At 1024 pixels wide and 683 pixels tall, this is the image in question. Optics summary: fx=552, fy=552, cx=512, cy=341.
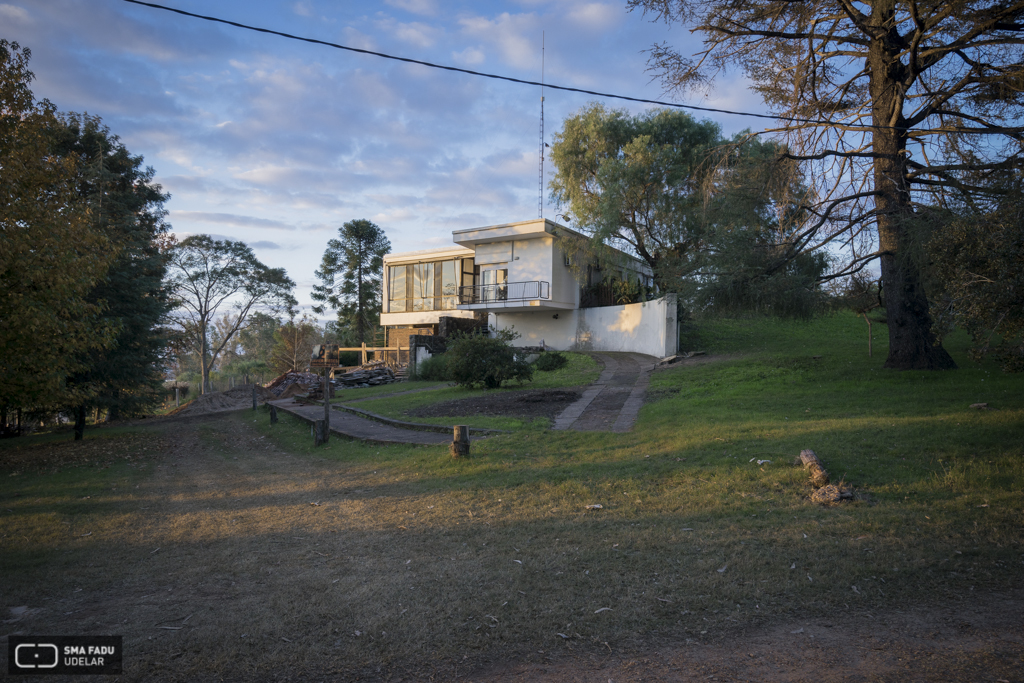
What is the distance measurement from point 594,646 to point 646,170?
871 inches

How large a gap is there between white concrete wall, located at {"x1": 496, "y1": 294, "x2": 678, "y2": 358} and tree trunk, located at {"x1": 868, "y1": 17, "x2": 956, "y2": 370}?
8.05 meters

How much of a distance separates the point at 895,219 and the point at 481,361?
10.2 meters

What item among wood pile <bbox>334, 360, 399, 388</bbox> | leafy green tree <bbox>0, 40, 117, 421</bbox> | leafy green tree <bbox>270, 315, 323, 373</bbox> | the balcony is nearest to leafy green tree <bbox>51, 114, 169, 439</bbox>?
leafy green tree <bbox>0, 40, 117, 421</bbox>

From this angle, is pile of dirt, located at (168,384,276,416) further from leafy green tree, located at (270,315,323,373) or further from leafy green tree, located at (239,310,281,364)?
leafy green tree, located at (239,310,281,364)

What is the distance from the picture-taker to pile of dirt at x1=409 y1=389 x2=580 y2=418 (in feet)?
39.6

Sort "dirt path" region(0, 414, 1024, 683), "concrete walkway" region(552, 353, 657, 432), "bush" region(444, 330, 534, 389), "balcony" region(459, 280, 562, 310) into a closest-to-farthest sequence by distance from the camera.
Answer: "dirt path" region(0, 414, 1024, 683) < "concrete walkway" region(552, 353, 657, 432) < "bush" region(444, 330, 534, 389) < "balcony" region(459, 280, 562, 310)

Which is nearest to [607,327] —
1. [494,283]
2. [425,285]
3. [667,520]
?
[494,283]

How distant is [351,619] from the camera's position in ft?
12.1

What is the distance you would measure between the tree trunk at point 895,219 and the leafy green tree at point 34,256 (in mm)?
15508

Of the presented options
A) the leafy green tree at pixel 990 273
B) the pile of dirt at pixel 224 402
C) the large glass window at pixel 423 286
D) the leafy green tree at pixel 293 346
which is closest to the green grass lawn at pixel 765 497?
the leafy green tree at pixel 990 273

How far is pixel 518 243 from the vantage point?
89.2ft

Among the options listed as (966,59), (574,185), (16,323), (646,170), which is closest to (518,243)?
(574,185)

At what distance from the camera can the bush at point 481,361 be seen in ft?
51.4

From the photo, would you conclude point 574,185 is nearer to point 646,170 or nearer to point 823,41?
point 646,170
